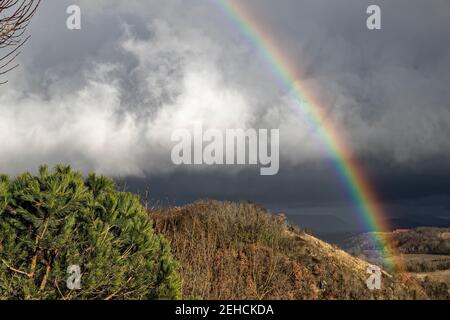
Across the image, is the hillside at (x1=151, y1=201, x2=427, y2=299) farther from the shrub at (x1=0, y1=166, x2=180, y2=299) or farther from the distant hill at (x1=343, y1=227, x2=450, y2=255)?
the distant hill at (x1=343, y1=227, x2=450, y2=255)

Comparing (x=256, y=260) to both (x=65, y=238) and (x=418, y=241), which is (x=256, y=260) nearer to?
(x=65, y=238)

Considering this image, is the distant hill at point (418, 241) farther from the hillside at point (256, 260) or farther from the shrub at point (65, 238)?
the shrub at point (65, 238)

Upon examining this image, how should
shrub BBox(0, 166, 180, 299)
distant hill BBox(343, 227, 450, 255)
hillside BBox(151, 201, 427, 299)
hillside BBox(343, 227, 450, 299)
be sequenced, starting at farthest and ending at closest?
distant hill BBox(343, 227, 450, 255)
hillside BBox(343, 227, 450, 299)
hillside BBox(151, 201, 427, 299)
shrub BBox(0, 166, 180, 299)

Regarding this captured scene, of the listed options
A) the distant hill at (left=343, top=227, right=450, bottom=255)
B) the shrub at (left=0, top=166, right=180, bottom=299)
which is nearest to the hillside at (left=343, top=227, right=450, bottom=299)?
the distant hill at (left=343, top=227, right=450, bottom=255)

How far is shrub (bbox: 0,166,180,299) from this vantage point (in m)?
7.08

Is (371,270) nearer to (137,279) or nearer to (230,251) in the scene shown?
(230,251)

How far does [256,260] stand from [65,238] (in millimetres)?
6810

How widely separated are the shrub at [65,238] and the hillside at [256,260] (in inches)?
110

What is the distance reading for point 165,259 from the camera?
27.5ft

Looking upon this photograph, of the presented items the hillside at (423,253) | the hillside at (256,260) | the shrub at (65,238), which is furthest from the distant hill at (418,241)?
the shrub at (65,238)

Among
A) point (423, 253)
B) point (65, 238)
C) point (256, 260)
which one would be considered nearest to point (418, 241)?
point (423, 253)

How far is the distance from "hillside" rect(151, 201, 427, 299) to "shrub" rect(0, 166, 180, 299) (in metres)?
2.78

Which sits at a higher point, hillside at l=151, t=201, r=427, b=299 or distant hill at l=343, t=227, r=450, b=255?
distant hill at l=343, t=227, r=450, b=255

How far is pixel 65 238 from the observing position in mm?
7137
